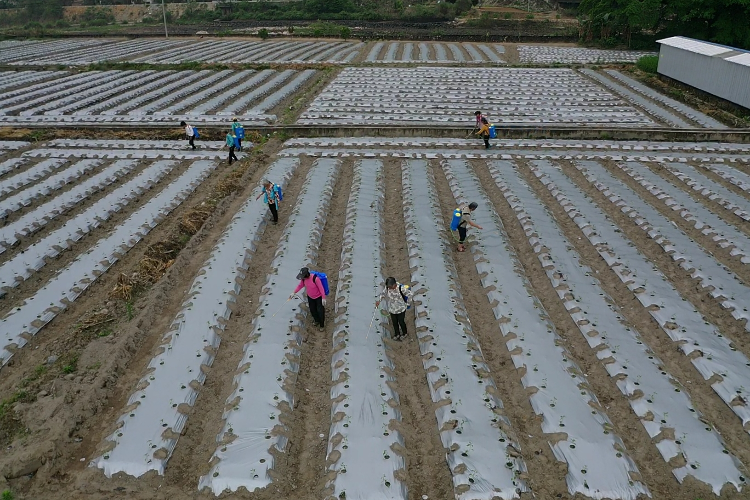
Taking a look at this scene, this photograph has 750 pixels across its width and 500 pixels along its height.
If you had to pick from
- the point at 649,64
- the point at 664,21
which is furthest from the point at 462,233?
the point at 664,21

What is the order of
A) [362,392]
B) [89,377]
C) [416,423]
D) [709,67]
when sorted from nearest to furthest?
[416,423] < [362,392] < [89,377] < [709,67]

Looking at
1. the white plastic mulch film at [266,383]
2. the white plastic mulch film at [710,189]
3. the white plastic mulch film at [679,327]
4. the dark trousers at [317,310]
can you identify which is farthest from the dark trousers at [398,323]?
the white plastic mulch film at [710,189]

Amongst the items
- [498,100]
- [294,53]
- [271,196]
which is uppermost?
[294,53]

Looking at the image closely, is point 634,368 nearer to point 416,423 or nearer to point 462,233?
point 416,423

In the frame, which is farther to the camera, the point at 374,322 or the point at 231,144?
the point at 231,144

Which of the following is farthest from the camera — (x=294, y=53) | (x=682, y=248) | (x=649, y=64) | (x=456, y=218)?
(x=294, y=53)

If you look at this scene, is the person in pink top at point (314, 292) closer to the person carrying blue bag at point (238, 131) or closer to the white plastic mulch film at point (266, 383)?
the white plastic mulch film at point (266, 383)

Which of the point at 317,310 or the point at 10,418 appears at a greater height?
the point at 317,310

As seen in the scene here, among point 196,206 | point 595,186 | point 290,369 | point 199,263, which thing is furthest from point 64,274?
point 595,186
